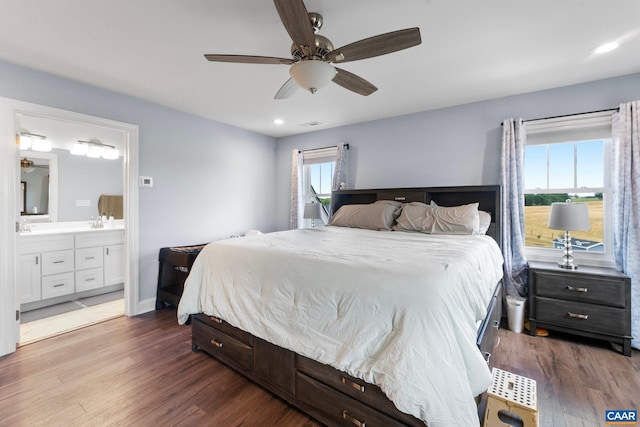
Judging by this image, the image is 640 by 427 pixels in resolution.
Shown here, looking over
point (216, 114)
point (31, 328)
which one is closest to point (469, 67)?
point (216, 114)

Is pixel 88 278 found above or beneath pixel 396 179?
beneath

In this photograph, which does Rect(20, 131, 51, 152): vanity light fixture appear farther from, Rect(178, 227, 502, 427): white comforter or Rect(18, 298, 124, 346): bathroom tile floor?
Rect(178, 227, 502, 427): white comforter

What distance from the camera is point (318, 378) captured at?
1511mm

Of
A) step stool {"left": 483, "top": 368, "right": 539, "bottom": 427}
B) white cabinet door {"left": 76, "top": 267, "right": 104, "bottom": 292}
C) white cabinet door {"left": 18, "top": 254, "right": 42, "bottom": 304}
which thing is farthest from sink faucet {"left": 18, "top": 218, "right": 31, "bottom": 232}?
step stool {"left": 483, "top": 368, "right": 539, "bottom": 427}

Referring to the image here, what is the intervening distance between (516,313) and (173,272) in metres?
3.88

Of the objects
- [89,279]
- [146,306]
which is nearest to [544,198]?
[146,306]

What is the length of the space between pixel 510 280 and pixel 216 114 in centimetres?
406

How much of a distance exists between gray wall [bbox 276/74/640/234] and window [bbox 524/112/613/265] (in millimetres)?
181

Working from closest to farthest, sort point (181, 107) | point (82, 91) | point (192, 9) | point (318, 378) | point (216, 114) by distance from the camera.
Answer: point (318, 378)
point (192, 9)
point (82, 91)
point (181, 107)
point (216, 114)

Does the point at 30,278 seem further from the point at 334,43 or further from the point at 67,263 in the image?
the point at 334,43

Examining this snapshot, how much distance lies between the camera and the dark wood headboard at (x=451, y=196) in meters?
3.04

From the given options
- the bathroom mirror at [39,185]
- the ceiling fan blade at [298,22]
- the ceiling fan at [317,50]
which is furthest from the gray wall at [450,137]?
the bathroom mirror at [39,185]

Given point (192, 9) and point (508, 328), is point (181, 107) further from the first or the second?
point (508, 328)

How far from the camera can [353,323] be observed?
4.39 ft
